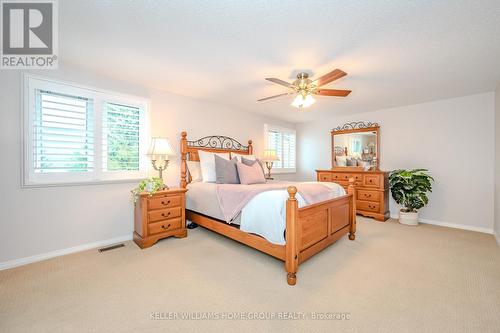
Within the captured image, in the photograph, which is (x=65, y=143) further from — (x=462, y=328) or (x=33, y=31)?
(x=462, y=328)

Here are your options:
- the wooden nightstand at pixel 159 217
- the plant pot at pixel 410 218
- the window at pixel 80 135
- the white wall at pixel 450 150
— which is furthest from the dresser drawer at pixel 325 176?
the window at pixel 80 135

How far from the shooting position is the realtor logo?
5.60 ft

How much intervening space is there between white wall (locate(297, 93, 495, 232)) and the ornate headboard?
3.13 m

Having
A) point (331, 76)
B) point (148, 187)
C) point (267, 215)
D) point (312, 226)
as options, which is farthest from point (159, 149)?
point (331, 76)

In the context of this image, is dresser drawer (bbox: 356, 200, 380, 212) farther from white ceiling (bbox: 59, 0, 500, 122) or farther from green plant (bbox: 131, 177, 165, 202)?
green plant (bbox: 131, 177, 165, 202)

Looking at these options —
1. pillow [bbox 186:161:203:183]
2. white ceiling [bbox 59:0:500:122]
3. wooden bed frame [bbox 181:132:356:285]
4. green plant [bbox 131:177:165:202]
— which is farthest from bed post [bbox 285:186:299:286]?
pillow [bbox 186:161:203:183]

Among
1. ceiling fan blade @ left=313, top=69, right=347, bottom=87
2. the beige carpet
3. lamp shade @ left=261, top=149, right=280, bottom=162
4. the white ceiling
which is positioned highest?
the white ceiling

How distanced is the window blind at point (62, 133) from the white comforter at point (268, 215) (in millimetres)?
2261

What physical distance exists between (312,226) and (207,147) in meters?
2.60

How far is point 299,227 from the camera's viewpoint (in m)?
2.12

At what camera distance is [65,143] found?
2.67 metres

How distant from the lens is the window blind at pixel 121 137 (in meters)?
3.02

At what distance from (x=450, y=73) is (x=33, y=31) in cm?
473

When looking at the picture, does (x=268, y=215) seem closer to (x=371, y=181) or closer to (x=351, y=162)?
(x=371, y=181)
